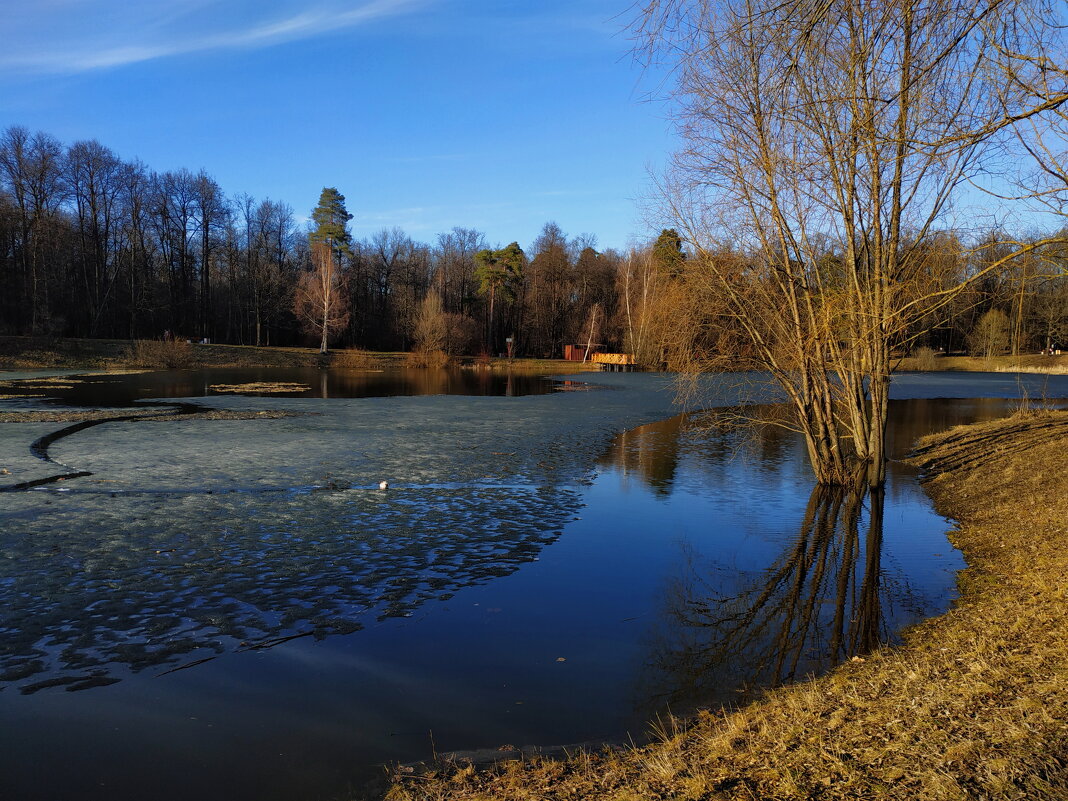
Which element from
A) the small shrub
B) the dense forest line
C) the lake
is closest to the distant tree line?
the dense forest line

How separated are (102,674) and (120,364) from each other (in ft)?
171

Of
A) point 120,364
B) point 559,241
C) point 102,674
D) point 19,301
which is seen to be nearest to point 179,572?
point 102,674

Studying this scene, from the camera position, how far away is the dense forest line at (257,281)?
56906 millimetres

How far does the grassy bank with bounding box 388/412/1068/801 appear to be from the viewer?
3633 millimetres

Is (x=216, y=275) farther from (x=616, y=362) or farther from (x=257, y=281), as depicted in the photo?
(x=616, y=362)

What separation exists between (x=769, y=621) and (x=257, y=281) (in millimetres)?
74793

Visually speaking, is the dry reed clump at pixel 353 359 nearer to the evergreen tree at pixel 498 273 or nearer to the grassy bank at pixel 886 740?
the evergreen tree at pixel 498 273

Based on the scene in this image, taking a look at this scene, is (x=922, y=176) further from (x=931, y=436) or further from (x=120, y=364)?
(x=120, y=364)

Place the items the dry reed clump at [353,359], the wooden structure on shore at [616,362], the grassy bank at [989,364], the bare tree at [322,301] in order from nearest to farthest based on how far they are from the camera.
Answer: the grassy bank at [989,364] → the dry reed clump at [353,359] → the bare tree at [322,301] → the wooden structure on shore at [616,362]

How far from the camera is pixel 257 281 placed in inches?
2926

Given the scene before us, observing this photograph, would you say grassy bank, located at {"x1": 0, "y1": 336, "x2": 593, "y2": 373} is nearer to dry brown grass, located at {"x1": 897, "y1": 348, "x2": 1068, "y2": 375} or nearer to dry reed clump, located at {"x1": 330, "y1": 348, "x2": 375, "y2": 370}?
dry reed clump, located at {"x1": 330, "y1": 348, "x2": 375, "y2": 370}

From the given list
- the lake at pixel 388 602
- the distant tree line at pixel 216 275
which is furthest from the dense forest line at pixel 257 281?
the lake at pixel 388 602

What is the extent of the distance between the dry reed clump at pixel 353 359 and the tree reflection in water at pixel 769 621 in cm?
5668

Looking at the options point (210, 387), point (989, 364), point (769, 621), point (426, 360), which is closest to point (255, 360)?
point (426, 360)
